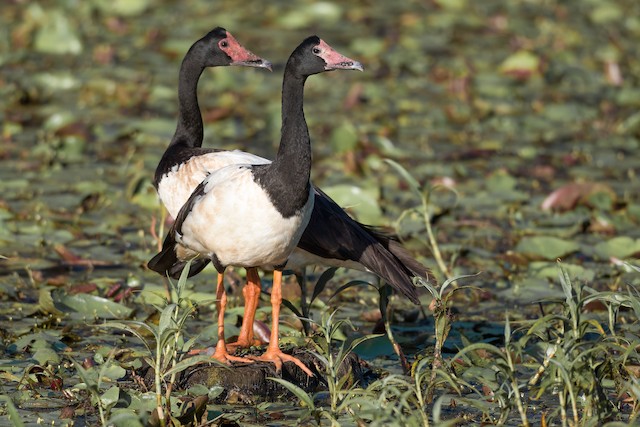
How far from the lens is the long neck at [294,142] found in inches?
208

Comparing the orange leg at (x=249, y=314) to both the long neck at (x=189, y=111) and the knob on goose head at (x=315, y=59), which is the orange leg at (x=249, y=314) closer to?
the knob on goose head at (x=315, y=59)

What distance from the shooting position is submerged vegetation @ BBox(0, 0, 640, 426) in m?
5.06

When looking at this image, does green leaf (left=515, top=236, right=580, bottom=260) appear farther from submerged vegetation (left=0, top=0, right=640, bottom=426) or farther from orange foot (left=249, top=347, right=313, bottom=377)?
orange foot (left=249, top=347, right=313, bottom=377)

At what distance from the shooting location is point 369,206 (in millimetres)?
8273

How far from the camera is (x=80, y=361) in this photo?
5.78m

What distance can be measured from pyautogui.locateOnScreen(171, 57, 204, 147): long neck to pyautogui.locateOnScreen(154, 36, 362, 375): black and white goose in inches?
52.4

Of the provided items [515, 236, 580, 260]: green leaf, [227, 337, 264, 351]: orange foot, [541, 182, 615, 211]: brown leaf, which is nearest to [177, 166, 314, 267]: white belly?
[227, 337, 264, 351]: orange foot

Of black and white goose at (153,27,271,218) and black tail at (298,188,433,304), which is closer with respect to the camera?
black tail at (298,188,433,304)

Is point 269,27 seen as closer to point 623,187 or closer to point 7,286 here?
point 623,187

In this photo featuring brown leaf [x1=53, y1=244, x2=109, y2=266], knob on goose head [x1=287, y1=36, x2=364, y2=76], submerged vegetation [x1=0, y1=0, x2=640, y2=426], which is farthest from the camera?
brown leaf [x1=53, y1=244, x2=109, y2=266]

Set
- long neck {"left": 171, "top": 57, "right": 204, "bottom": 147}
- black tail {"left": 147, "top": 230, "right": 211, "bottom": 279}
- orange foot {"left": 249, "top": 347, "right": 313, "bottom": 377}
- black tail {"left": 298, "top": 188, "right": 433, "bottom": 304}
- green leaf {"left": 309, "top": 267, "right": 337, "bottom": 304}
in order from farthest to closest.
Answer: long neck {"left": 171, "top": 57, "right": 204, "bottom": 147} < black tail {"left": 147, "top": 230, "right": 211, "bottom": 279} < green leaf {"left": 309, "top": 267, "right": 337, "bottom": 304} < black tail {"left": 298, "top": 188, "right": 433, "bottom": 304} < orange foot {"left": 249, "top": 347, "right": 313, "bottom": 377}

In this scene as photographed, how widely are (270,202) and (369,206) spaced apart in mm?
3068

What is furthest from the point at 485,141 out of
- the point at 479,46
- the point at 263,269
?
the point at 263,269

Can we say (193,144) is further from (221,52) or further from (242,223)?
(242,223)
